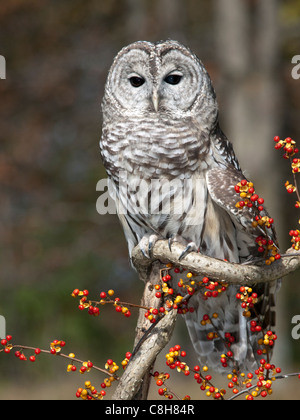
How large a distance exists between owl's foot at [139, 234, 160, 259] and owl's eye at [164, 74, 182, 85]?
0.77 m

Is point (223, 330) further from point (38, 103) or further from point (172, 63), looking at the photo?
point (38, 103)

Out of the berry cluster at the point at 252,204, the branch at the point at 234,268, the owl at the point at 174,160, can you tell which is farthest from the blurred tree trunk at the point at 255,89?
the berry cluster at the point at 252,204

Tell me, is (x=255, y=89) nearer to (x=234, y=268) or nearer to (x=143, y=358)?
(x=234, y=268)

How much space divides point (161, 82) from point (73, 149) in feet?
23.9

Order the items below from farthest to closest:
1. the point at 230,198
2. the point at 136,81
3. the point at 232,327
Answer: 1. the point at 232,327
2. the point at 136,81
3. the point at 230,198

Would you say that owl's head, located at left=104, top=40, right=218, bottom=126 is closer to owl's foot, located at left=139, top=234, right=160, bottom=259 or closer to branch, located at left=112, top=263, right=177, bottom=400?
owl's foot, located at left=139, top=234, right=160, bottom=259

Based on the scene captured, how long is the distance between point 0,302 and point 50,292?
0.84m

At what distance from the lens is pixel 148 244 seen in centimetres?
307

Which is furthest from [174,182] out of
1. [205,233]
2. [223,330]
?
[223,330]

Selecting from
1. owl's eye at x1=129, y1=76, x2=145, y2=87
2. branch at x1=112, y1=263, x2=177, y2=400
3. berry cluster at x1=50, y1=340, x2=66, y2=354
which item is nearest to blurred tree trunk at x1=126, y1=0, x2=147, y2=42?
owl's eye at x1=129, y1=76, x2=145, y2=87

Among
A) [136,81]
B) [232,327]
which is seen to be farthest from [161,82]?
[232,327]

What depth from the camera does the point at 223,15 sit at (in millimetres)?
7973

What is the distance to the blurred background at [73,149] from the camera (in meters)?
8.13

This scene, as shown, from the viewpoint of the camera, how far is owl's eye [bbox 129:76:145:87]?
3.17 m
